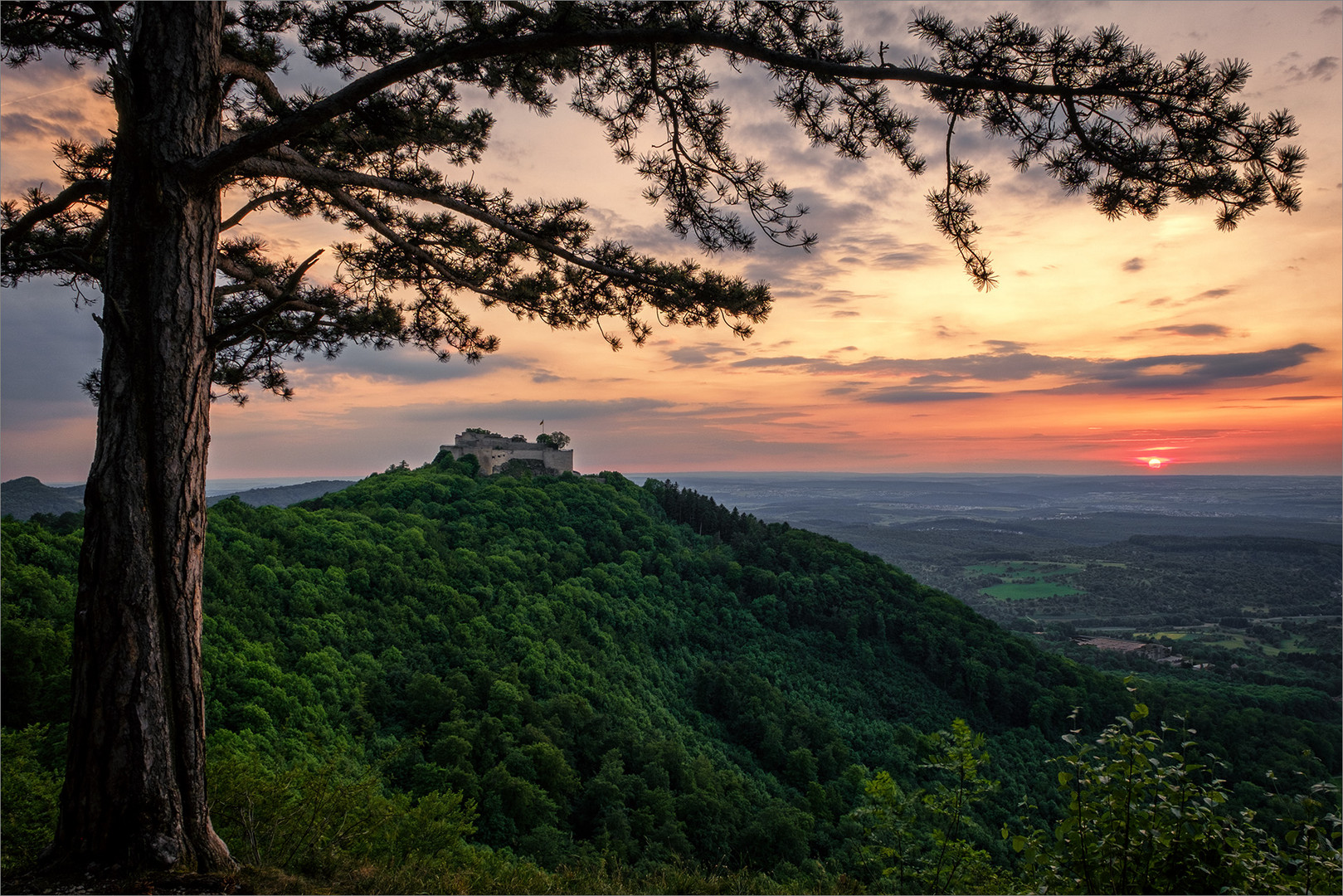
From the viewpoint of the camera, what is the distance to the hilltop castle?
128 ft

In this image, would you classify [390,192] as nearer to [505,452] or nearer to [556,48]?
[556,48]

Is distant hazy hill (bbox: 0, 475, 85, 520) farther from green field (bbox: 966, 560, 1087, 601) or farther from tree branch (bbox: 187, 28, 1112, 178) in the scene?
green field (bbox: 966, 560, 1087, 601)

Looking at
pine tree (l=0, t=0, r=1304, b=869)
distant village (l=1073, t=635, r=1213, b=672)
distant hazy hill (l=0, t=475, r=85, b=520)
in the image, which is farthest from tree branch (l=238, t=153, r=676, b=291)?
distant village (l=1073, t=635, r=1213, b=672)

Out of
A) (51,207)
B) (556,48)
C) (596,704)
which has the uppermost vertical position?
(556,48)

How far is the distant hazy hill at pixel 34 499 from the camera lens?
58.5ft

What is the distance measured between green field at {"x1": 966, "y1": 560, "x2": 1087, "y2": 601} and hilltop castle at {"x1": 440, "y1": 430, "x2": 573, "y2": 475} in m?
73.5

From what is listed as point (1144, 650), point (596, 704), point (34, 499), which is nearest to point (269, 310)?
point (596, 704)

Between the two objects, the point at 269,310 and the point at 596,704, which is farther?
the point at 596,704

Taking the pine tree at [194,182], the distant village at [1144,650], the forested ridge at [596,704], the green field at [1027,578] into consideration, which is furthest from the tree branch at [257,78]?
the green field at [1027,578]

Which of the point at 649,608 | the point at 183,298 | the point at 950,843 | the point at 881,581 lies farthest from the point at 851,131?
the point at 881,581

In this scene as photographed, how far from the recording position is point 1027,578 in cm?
10094

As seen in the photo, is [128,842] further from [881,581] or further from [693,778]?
[881,581]

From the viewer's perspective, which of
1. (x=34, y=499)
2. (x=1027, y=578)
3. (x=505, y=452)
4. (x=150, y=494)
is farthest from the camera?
(x=1027, y=578)

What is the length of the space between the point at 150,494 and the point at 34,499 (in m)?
23.2
